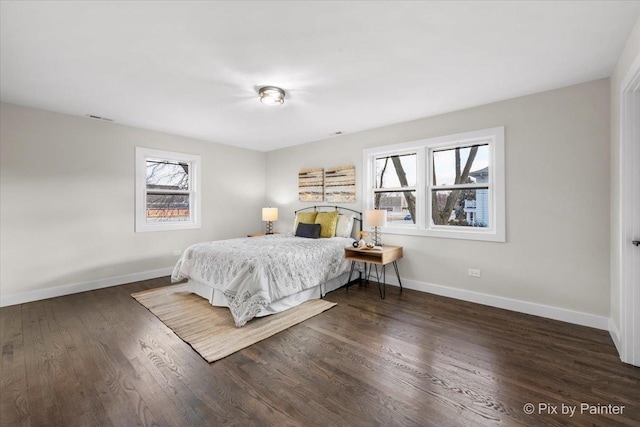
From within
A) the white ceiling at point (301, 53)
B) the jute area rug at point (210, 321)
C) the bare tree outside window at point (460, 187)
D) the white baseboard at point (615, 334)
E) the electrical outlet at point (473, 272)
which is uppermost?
the white ceiling at point (301, 53)

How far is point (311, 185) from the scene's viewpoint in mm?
5273

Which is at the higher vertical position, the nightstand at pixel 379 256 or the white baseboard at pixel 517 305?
the nightstand at pixel 379 256

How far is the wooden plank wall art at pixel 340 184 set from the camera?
468cm

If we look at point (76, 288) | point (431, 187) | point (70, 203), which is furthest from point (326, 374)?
point (70, 203)

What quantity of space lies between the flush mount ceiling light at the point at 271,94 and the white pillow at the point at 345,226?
7.38ft

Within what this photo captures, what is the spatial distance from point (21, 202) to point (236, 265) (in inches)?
117

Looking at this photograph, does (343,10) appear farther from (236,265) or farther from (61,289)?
(61,289)

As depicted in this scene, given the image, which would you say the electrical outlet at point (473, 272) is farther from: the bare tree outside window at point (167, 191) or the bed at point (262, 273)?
the bare tree outside window at point (167, 191)

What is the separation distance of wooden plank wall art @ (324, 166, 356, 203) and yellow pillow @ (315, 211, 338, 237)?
33 centimetres

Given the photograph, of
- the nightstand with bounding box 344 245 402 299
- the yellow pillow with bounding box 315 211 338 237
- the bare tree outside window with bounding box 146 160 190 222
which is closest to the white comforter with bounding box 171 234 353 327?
the nightstand with bounding box 344 245 402 299

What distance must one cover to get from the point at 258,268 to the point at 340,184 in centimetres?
243

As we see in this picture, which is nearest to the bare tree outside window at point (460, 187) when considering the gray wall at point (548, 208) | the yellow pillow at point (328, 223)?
the gray wall at point (548, 208)

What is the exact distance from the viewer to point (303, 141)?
5.29 m

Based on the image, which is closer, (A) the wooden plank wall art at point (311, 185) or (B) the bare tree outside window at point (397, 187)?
(B) the bare tree outside window at point (397, 187)
